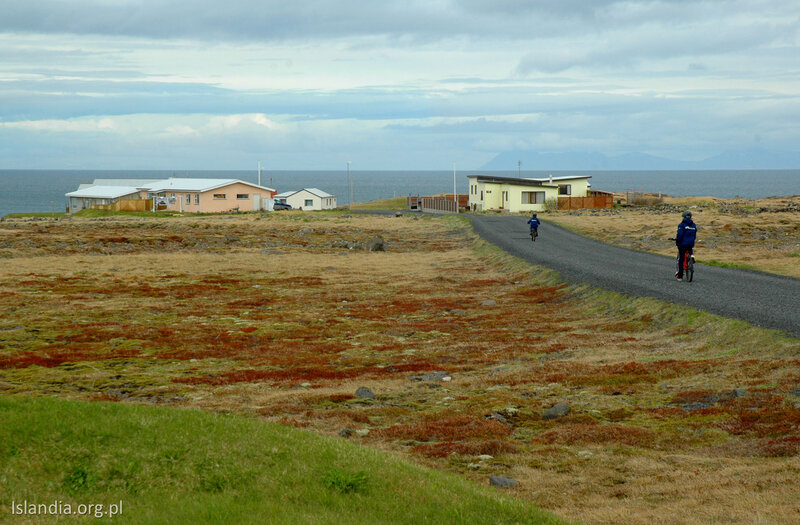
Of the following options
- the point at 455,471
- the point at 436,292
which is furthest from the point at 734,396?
the point at 436,292

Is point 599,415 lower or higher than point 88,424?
lower

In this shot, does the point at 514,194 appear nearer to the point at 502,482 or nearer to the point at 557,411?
the point at 557,411

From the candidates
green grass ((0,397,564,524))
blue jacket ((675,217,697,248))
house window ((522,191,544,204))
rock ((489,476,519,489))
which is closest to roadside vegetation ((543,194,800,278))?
blue jacket ((675,217,697,248))

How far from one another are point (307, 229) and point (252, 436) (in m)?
73.6

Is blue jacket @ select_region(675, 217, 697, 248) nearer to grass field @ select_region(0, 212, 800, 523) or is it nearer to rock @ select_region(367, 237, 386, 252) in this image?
grass field @ select_region(0, 212, 800, 523)

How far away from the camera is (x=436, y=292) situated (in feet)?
125

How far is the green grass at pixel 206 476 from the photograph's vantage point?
8156 mm

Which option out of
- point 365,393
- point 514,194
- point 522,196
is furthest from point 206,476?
point 522,196

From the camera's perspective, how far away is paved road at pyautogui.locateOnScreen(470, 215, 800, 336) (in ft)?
74.9

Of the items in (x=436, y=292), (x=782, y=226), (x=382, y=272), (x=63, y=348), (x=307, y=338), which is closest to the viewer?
(x=63, y=348)

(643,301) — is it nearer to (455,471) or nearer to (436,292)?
(436,292)

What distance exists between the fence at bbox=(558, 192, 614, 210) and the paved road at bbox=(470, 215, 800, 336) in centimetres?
5191

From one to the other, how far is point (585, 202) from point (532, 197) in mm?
9550

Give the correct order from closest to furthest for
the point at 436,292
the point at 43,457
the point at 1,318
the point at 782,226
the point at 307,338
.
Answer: the point at 43,457, the point at 307,338, the point at 1,318, the point at 436,292, the point at 782,226
